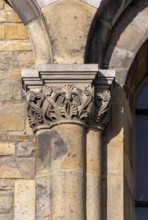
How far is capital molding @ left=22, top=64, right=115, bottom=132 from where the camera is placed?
10109 mm

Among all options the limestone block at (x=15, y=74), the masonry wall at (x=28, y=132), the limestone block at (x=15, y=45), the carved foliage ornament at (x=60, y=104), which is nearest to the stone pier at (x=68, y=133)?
the carved foliage ornament at (x=60, y=104)

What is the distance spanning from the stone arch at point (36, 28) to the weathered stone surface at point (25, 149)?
58 centimetres

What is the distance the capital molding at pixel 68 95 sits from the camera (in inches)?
398

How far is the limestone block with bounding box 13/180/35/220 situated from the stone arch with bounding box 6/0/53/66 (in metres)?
0.87

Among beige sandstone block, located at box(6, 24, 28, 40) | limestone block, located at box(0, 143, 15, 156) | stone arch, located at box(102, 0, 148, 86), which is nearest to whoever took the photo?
limestone block, located at box(0, 143, 15, 156)

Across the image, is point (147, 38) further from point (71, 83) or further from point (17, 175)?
point (17, 175)

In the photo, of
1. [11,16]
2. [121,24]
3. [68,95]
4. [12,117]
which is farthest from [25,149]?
[121,24]

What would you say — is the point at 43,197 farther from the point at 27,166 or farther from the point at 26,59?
the point at 26,59

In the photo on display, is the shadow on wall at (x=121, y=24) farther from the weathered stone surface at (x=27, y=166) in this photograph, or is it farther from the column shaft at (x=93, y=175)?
the weathered stone surface at (x=27, y=166)

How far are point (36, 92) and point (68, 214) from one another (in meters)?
0.94

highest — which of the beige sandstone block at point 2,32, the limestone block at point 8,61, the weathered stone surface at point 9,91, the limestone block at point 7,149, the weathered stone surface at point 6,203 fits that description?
the beige sandstone block at point 2,32

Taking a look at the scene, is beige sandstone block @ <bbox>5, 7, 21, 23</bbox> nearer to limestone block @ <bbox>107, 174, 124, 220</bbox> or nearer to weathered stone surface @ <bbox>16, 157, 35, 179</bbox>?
weathered stone surface @ <bbox>16, 157, 35, 179</bbox>

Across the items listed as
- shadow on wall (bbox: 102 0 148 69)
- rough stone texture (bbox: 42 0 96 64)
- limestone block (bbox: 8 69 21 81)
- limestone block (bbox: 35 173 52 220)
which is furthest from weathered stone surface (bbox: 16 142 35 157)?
shadow on wall (bbox: 102 0 148 69)

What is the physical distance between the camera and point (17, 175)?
404 inches
